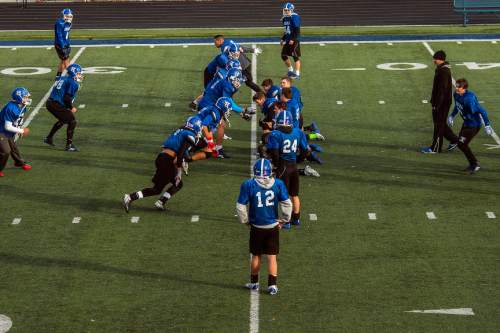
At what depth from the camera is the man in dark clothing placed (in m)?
23.2

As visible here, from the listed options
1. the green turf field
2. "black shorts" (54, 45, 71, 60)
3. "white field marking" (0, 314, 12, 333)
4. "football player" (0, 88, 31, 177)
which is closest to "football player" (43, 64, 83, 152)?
the green turf field

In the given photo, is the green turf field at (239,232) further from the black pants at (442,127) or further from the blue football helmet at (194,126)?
the blue football helmet at (194,126)

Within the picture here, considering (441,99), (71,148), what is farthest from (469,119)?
(71,148)

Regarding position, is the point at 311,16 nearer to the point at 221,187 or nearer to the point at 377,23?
the point at 377,23

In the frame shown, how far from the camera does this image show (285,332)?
14.5m

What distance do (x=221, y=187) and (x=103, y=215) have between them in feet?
8.67

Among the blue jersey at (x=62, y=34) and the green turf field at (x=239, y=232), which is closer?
the green turf field at (x=239, y=232)

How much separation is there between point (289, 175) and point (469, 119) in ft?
16.8

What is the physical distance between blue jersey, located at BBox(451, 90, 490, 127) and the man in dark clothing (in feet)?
2.82

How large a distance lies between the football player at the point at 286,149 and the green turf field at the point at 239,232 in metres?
0.78

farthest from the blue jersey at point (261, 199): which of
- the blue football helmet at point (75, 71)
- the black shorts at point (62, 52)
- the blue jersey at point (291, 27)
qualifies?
the black shorts at point (62, 52)

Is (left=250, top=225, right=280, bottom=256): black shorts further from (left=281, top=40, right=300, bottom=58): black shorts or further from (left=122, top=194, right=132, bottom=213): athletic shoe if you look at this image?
(left=281, top=40, right=300, bottom=58): black shorts

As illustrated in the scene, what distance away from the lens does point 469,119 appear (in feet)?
73.2

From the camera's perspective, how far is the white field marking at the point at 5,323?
14.6 metres
